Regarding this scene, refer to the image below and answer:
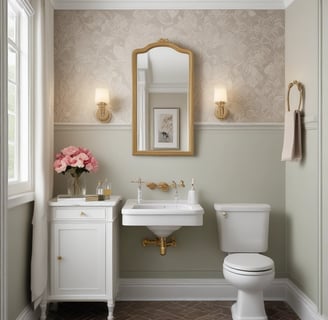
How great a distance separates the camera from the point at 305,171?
2918mm

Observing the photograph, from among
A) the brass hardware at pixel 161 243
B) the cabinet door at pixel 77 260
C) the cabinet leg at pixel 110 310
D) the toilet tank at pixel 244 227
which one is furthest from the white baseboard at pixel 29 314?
the toilet tank at pixel 244 227

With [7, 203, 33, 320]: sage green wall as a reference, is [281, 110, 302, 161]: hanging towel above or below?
above

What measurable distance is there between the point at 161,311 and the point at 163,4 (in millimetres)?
2569

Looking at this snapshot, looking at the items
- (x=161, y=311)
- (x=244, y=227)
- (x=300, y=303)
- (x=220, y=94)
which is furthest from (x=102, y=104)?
(x=300, y=303)

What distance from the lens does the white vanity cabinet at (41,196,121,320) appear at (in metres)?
2.84

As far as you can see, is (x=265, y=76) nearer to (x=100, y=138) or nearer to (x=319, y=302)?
(x=100, y=138)

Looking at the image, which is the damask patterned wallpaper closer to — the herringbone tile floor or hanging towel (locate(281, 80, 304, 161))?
hanging towel (locate(281, 80, 304, 161))

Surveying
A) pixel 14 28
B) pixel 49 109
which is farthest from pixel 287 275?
pixel 14 28

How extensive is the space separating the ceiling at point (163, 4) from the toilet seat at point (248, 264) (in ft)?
6.90

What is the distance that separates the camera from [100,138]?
3.35m

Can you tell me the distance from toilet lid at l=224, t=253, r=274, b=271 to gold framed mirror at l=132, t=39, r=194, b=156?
967 mm

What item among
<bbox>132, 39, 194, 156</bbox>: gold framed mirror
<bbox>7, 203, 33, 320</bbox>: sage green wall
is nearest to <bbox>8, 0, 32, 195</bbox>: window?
<bbox>7, 203, 33, 320</bbox>: sage green wall

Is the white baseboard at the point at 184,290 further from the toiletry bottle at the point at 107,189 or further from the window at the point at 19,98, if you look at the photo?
the window at the point at 19,98

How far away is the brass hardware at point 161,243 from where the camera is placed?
3.17 metres
